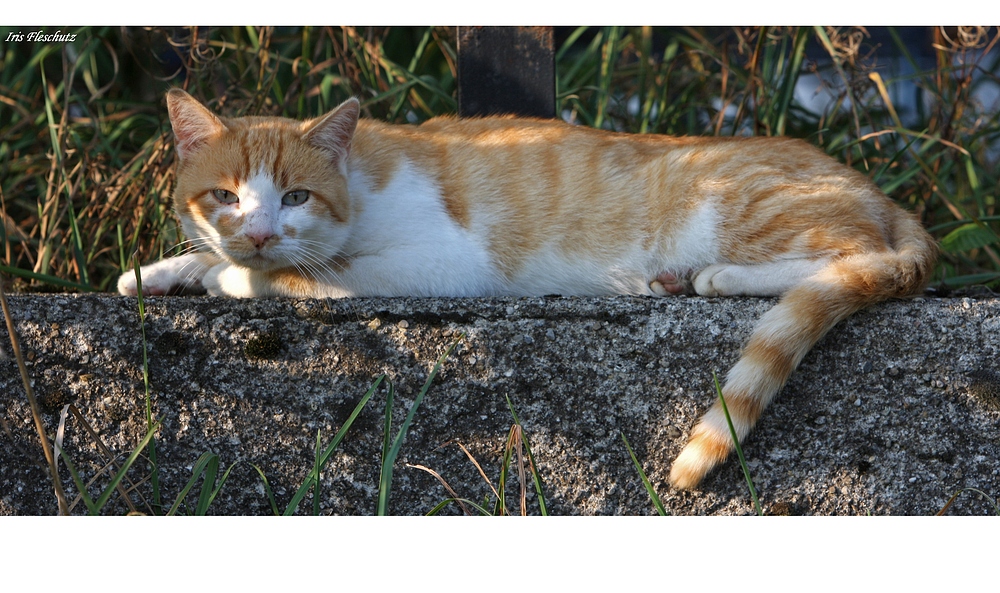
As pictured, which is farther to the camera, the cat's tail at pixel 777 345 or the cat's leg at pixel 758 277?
the cat's leg at pixel 758 277

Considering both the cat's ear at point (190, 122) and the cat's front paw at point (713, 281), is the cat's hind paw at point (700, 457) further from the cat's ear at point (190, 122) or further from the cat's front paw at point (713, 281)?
the cat's ear at point (190, 122)

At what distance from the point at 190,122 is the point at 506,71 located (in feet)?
2.98

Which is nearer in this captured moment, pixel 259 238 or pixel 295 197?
pixel 259 238

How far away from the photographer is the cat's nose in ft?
6.00

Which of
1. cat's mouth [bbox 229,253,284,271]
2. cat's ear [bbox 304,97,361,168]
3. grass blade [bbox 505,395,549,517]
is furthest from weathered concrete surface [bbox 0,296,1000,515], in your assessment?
cat's ear [bbox 304,97,361,168]

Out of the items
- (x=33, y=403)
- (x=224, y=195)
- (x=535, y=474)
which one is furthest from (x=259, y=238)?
(x=535, y=474)

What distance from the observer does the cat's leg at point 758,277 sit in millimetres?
1938

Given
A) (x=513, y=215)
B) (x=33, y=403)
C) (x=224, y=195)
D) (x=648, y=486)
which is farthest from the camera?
(x=513, y=215)

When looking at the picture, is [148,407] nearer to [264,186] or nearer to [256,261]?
[256,261]

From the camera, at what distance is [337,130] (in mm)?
2016

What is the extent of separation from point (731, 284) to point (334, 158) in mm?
985

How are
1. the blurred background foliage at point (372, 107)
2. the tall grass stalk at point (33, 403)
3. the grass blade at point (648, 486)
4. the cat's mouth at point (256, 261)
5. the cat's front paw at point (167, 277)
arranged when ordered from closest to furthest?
the tall grass stalk at point (33, 403) < the grass blade at point (648, 486) < the cat's mouth at point (256, 261) < the cat's front paw at point (167, 277) < the blurred background foliage at point (372, 107)

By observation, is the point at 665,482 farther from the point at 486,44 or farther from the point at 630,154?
the point at 486,44

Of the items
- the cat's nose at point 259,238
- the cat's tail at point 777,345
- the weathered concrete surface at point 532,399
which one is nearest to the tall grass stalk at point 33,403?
the weathered concrete surface at point 532,399
